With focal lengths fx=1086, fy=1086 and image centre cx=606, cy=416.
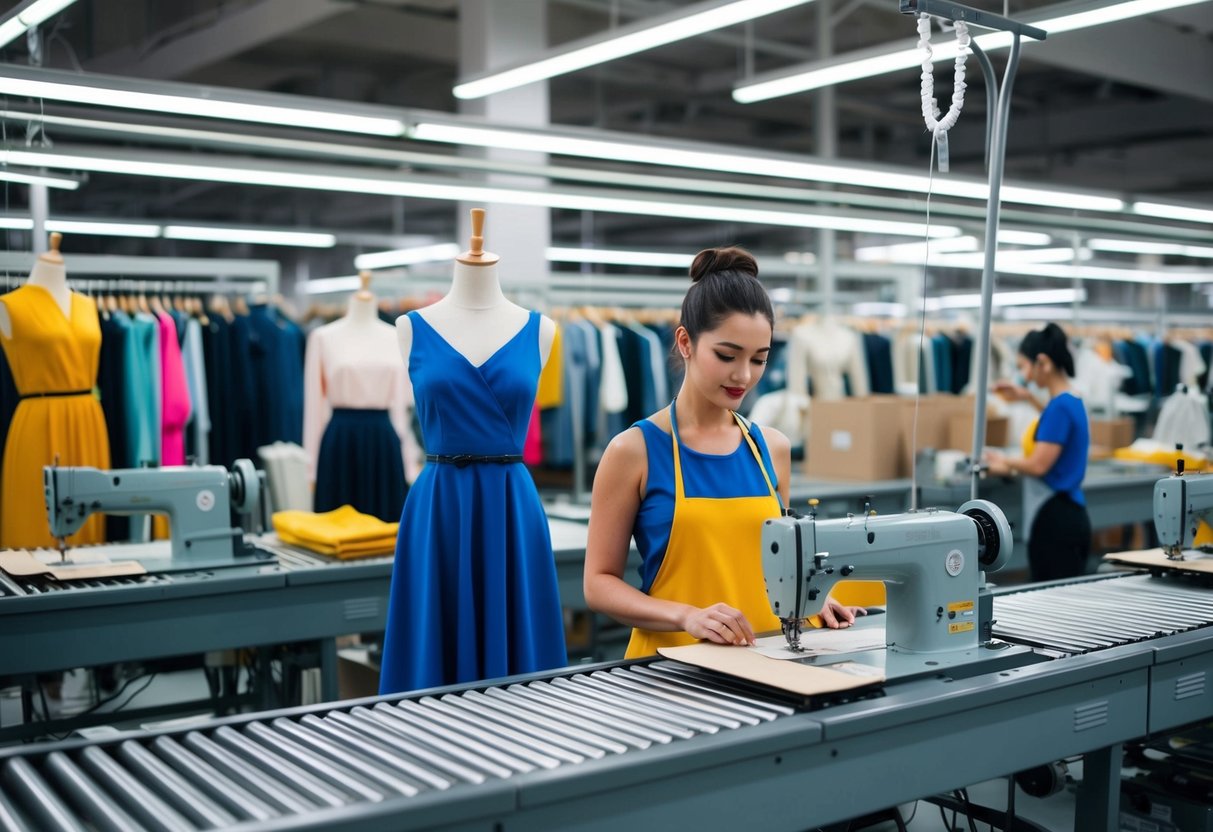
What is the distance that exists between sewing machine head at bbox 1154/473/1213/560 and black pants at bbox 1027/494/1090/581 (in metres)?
1.64

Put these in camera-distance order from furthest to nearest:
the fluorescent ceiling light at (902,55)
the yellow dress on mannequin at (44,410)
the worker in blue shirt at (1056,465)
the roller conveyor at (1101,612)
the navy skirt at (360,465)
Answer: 1. the worker in blue shirt at (1056,465)
2. the navy skirt at (360,465)
3. the yellow dress on mannequin at (44,410)
4. the fluorescent ceiling light at (902,55)
5. the roller conveyor at (1101,612)

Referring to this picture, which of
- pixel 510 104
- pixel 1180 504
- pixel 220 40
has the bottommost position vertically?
pixel 1180 504

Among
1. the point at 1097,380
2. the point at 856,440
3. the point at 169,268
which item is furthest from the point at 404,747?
the point at 1097,380

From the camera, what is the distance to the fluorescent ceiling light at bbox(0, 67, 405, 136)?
11.8 ft

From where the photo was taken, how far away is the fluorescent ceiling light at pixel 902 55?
3.59 m

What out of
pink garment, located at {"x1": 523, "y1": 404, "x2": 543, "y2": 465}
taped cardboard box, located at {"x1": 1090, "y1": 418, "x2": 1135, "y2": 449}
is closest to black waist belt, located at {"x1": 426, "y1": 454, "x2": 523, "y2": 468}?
pink garment, located at {"x1": 523, "y1": 404, "x2": 543, "y2": 465}

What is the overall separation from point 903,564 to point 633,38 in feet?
9.90

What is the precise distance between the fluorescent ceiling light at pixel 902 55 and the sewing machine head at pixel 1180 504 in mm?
1305

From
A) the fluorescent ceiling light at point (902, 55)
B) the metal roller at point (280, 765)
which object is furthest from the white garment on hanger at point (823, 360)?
the metal roller at point (280, 765)

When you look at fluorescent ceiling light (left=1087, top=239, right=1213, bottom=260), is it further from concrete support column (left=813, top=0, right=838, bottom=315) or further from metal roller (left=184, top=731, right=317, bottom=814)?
metal roller (left=184, top=731, right=317, bottom=814)

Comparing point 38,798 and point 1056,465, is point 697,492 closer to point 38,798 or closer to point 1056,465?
point 38,798

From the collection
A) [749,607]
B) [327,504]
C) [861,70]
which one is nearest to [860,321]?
[861,70]

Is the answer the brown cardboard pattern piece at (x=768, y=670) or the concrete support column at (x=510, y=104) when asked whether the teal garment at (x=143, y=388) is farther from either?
the brown cardboard pattern piece at (x=768, y=670)

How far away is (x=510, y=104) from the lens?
24.1ft
